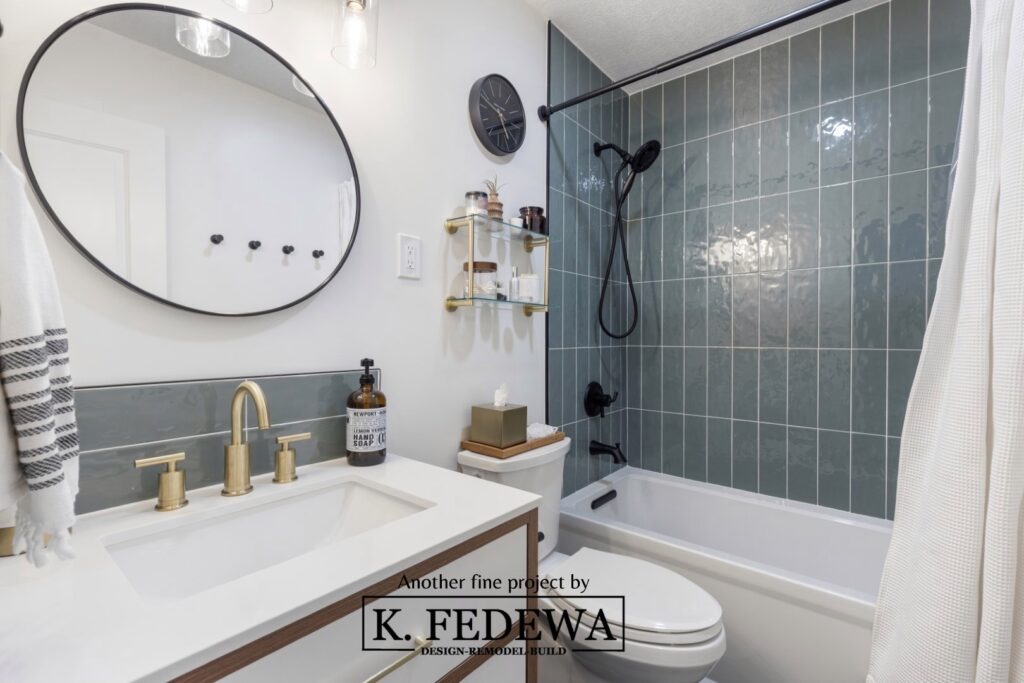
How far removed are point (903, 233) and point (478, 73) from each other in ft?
5.55

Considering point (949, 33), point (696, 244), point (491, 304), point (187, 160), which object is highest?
point (949, 33)

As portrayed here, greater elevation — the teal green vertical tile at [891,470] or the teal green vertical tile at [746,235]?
the teal green vertical tile at [746,235]

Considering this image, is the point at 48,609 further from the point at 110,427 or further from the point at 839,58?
the point at 839,58

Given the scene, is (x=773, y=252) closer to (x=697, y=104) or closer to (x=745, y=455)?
(x=697, y=104)

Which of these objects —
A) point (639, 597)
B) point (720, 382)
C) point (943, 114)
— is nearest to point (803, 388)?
point (720, 382)

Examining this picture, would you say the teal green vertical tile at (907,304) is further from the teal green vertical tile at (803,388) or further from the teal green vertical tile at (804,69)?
the teal green vertical tile at (804,69)

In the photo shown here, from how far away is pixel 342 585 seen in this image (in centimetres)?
57

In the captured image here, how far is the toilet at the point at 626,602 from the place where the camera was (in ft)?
3.54

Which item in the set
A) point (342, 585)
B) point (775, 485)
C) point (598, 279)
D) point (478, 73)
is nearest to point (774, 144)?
point (598, 279)

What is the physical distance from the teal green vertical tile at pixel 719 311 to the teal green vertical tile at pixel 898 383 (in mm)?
592

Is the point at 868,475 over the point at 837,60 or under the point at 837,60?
under

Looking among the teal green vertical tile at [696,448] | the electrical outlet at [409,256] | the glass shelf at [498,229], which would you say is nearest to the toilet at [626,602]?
the electrical outlet at [409,256]

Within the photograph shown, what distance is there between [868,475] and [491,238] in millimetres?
1750

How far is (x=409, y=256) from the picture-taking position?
128cm
